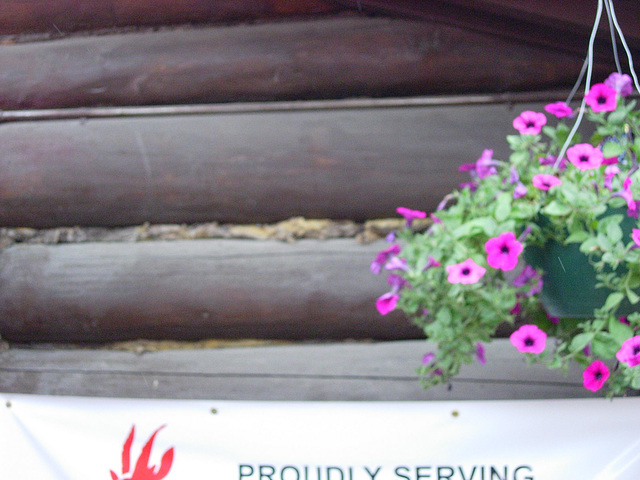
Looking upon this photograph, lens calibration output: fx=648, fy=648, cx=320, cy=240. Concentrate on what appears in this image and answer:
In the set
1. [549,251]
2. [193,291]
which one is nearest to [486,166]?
[549,251]

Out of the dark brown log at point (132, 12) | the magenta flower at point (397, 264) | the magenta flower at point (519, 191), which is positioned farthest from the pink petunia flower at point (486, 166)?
the dark brown log at point (132, 12)

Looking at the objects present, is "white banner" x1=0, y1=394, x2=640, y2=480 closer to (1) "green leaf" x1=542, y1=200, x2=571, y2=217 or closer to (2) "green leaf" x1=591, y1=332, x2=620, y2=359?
(2) "green leaf" x1=591, y1=332, x2=620, y2=359

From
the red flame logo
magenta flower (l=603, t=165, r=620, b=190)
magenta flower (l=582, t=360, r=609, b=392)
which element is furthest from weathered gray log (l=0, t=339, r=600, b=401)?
magenta flower (l=603, t=165, r=620, b=190)

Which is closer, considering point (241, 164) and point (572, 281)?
point (572, 281)

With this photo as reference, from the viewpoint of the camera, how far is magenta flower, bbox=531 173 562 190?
3.56 feet

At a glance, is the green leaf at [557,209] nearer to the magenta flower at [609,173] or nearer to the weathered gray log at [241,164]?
the magenta flower at [609,173]

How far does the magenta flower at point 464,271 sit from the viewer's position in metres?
1.07

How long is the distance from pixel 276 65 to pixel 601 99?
91 cm

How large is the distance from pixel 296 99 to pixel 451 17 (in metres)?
0.46

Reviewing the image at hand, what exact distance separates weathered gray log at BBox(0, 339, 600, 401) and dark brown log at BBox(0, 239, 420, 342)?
51 millimetres

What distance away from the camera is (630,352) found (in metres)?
1.07

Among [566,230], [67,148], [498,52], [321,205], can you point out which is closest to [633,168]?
[566,230]

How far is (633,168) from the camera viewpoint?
1106mm

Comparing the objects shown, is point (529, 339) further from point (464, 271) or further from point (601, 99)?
point (601, 99)
